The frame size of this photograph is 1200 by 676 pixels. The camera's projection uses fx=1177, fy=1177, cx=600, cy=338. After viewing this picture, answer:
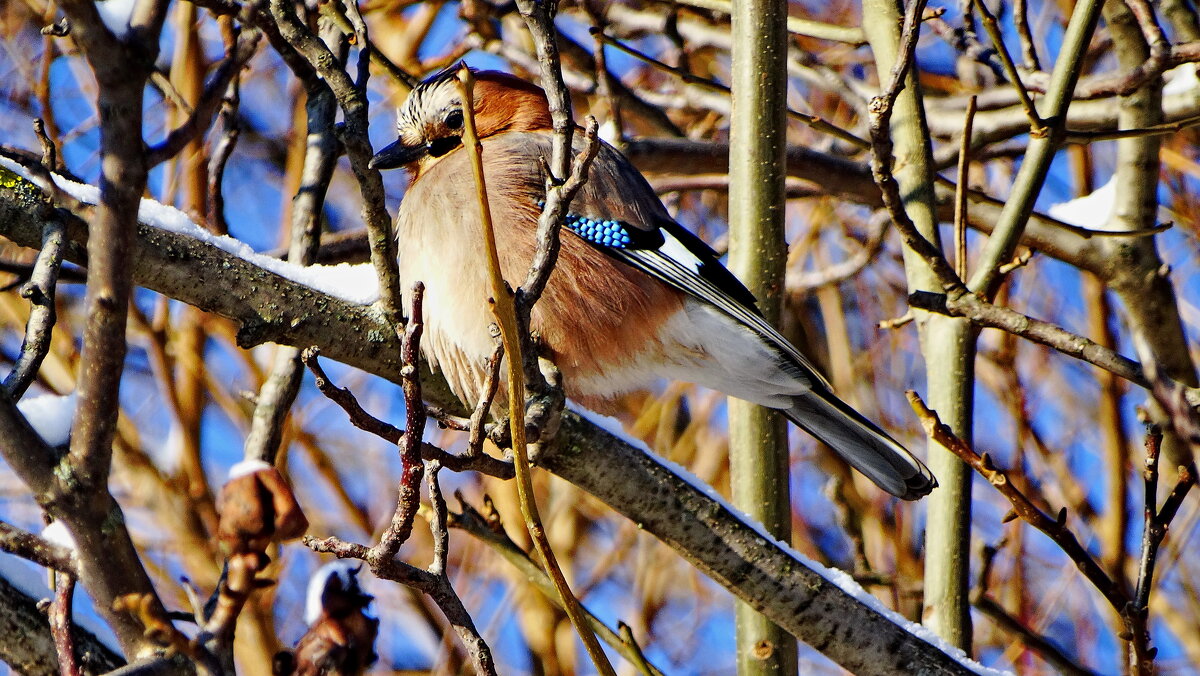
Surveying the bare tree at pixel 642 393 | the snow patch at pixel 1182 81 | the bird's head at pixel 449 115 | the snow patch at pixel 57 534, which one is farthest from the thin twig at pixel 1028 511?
the snow patch at pixel 1182 81

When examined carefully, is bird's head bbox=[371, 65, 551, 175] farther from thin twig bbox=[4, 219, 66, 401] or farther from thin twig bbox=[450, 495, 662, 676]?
thin twig bbox=[4, 219, 66, 401]

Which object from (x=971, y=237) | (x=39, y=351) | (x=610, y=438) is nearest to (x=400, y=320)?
(x=610, y=438)

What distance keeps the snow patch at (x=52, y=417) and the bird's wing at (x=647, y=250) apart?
64.3 inches

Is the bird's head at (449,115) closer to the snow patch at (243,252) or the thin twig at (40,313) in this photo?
the snow patch at (243,252)

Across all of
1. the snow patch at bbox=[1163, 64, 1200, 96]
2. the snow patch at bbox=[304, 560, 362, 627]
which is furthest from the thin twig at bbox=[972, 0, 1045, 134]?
the snow patch at bbox=[304, 560, 362, 627]

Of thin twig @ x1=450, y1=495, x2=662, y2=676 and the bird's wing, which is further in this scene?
the bird's wing

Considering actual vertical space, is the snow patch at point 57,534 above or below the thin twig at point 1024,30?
below

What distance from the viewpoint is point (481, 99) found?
133 inches

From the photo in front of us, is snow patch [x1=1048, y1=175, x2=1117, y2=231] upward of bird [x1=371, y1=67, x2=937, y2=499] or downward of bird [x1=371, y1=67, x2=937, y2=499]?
upward

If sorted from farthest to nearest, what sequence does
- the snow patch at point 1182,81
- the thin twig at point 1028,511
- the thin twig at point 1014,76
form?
the snow patch at point 1182,81 < the thin twig at point 1014,76 < the thin twig at point 1028,511

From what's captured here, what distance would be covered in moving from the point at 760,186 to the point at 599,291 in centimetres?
49

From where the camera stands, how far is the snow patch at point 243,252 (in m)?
2.18

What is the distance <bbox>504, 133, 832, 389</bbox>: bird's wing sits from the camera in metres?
2.98

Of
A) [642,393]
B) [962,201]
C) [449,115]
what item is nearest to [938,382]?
[962,201]
